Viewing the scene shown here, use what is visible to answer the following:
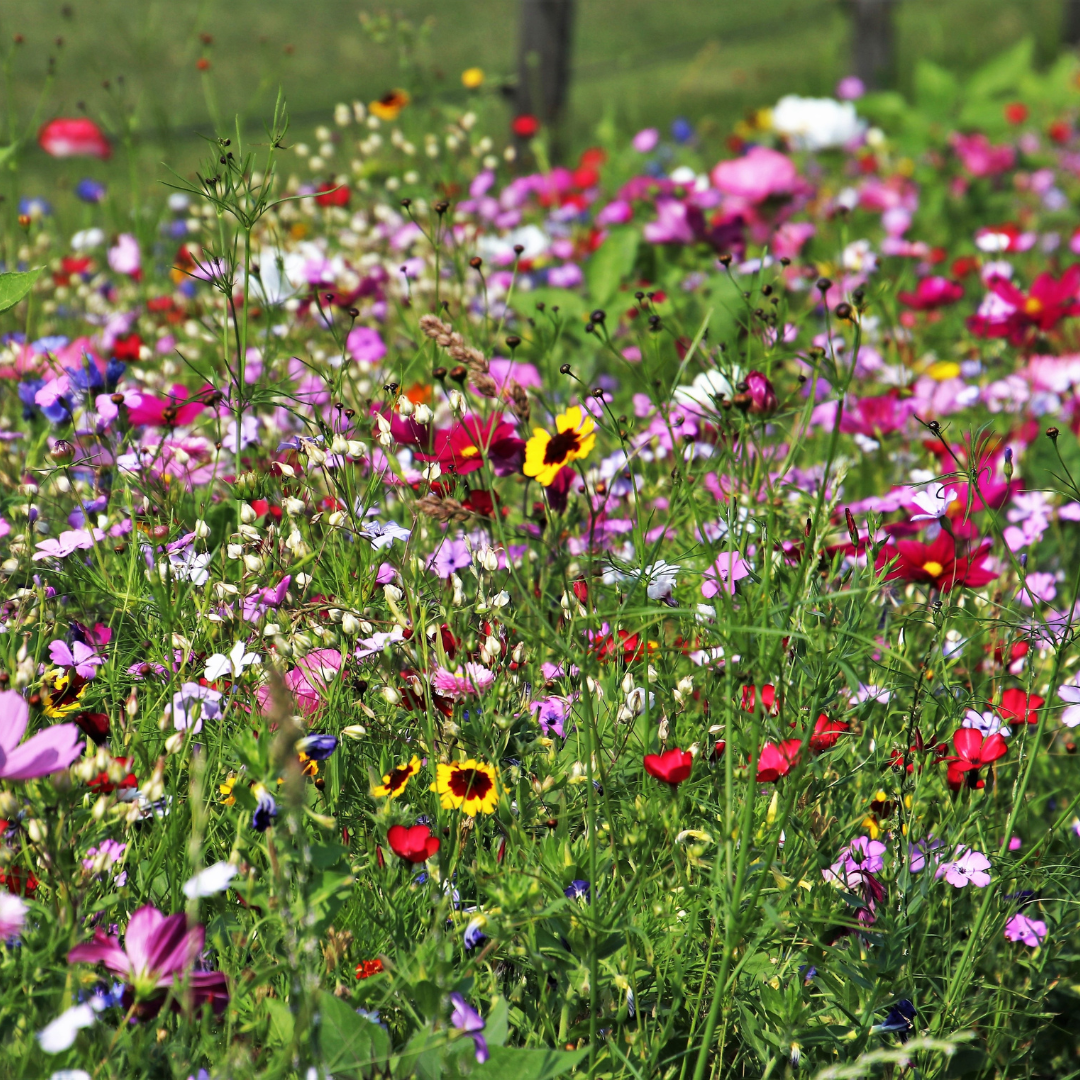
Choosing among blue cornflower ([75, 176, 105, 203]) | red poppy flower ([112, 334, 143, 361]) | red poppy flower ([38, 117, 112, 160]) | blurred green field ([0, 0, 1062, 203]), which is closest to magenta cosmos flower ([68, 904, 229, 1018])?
red poppy flower ([112, 334, 143, 361])

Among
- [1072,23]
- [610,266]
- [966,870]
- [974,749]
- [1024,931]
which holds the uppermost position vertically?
[1072,23]

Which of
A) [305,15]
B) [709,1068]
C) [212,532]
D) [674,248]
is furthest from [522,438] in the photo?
[305,15]

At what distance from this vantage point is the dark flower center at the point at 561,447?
55.5 inches

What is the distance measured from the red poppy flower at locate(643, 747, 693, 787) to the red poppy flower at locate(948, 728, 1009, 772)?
1.22ft

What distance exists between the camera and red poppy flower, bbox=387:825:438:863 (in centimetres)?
112

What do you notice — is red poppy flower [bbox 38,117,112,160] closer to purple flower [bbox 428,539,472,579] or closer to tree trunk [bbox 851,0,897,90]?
purple flower [bbox 428,539,472,579]

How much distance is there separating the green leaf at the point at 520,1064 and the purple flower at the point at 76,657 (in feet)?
2.38

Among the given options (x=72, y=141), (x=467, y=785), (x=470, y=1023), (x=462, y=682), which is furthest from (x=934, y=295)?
(x=72, y=141)

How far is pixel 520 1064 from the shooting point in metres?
1.00

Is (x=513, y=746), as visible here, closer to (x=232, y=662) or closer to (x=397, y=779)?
(x=397, y=779)

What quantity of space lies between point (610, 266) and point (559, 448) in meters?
1.52

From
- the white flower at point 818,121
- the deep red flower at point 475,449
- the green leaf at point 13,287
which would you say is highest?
the white flower at point 818,121

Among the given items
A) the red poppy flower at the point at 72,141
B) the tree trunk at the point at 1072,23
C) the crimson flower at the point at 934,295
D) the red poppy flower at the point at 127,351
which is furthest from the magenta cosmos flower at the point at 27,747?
the tree trunk at the point at 1072,23

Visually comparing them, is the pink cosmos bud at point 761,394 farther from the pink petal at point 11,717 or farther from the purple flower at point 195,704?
the pink petal at point 11,717
